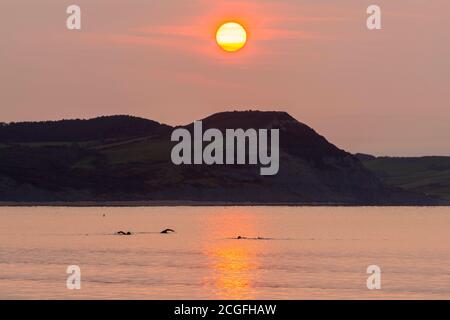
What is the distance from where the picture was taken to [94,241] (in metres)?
170

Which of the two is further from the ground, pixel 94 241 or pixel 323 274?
pixel 94 241

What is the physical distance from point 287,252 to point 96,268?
4076 centimetres

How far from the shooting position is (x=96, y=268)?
108000mm

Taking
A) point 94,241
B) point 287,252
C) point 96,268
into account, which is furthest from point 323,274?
point 94,241

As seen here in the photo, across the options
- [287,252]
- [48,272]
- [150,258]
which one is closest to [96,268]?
[48,272]

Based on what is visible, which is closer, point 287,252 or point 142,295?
point 142,295

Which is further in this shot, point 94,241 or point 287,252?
point 94,241
